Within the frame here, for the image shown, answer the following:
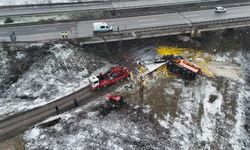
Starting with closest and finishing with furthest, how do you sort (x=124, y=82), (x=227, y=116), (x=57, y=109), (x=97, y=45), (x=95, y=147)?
(x=95, y=147), (x=57, y=109), (x=227, y=116), (x=124, y=82), (x=97, y=45)

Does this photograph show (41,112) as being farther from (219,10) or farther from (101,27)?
(219,10)

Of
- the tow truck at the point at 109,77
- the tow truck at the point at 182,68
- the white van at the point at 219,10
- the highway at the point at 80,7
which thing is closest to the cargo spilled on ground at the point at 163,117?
the tow truck at the point at 182,68

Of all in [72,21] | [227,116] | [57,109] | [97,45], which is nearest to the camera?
[57,109]

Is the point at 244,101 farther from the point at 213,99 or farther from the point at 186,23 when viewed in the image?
the point at 186,23

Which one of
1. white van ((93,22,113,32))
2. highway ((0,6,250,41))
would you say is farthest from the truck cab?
white van ((93,22,113,32))

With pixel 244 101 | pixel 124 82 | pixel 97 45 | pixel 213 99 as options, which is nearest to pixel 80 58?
pixel 97 45

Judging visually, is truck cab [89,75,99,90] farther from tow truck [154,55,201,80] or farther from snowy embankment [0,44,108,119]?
tow truck [154,55,201,80]

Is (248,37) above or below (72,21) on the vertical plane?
below
